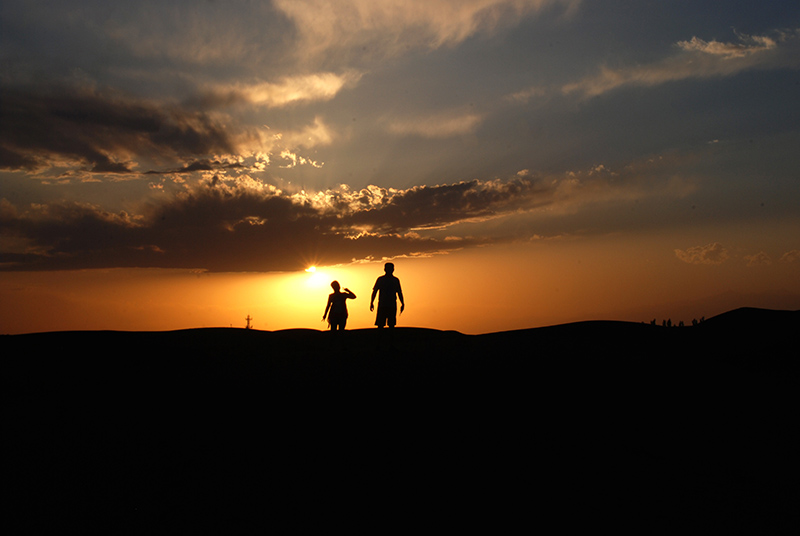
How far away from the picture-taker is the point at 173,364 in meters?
13.8

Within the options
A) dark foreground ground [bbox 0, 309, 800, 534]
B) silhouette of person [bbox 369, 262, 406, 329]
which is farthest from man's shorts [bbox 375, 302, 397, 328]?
dark foreground ground [bbox 0, 309, 800, 534]

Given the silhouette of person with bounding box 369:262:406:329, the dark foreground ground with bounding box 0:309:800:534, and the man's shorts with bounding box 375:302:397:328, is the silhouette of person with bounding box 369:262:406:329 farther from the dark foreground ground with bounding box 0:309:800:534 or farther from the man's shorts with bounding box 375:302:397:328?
the dark foreground ground with bounding box 0:309:800:534

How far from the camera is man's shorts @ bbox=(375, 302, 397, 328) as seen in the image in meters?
15.0

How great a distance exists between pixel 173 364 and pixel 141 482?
292 inches

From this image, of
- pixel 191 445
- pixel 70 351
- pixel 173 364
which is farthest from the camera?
pixel 70 351

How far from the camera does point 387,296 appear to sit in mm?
15000

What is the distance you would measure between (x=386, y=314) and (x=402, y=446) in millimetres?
7470

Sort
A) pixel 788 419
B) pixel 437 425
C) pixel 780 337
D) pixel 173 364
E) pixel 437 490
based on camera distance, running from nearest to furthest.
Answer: pixel 437 490 → pixel 437 425 → pixel 788 419 → pixel 173 364 → pixel 780 337

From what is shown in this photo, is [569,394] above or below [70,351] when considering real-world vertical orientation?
below

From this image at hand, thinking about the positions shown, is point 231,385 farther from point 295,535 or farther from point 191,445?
point 295,535

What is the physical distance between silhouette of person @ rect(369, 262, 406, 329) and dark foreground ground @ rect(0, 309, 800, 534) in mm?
1769

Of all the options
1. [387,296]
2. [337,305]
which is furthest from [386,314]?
[337,305]

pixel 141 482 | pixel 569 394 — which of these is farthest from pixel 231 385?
pixel 569 394

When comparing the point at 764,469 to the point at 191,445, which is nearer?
the point at 764,469
